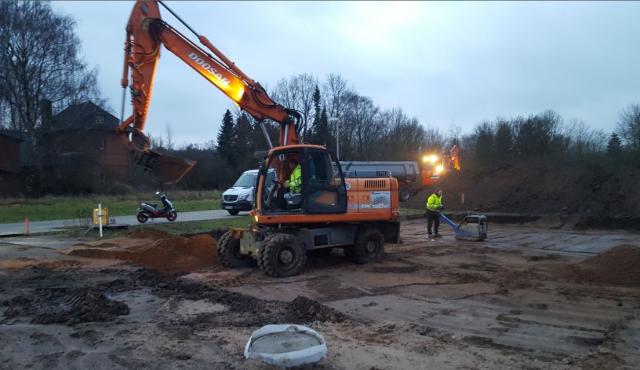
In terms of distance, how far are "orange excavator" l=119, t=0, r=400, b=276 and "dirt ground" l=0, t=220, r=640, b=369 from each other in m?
0.54

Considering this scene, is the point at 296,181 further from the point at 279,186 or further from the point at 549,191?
the point at 549,191

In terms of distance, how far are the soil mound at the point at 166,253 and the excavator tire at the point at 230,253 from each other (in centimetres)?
59

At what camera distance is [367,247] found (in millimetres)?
11812

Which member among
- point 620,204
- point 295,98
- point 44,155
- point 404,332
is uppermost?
point 295,98

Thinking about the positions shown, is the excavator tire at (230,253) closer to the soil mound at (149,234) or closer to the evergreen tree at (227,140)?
the soil mound at (149,234)

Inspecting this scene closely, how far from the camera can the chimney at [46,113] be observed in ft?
129

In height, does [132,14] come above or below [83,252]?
above

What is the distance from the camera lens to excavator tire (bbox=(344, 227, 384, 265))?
38.1 ft

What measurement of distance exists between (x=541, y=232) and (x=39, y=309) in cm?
1747

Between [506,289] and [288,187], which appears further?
[288,187]

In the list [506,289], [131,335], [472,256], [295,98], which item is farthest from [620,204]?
[295,98]

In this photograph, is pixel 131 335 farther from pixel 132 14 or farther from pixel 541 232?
pixel 541 232

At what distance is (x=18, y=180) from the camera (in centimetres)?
4141

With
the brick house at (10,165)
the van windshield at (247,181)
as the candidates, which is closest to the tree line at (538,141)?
the van windshield at (247,181)
